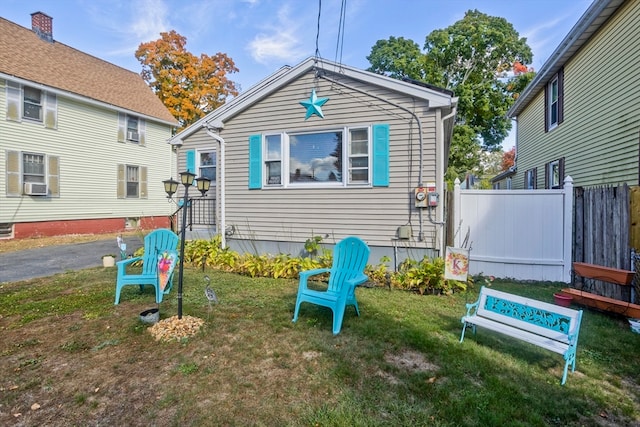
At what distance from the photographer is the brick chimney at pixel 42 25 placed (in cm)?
1421

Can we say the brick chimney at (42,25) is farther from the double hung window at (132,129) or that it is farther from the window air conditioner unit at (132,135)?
the window air conditioner unit at (132,135)

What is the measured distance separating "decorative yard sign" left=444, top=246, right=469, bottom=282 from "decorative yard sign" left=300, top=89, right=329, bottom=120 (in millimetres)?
4026

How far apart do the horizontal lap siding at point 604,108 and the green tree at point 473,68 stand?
1042cm

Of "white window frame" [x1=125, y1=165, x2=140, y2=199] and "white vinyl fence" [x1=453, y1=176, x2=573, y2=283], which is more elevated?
"white window frame" [x1=125, y1=165, x2=140, y2=199]

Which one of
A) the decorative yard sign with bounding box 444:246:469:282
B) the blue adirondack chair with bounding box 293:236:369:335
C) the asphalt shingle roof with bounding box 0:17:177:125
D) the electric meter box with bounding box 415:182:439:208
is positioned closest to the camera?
the blue adirondack chair with bounding box 293:236:369:335

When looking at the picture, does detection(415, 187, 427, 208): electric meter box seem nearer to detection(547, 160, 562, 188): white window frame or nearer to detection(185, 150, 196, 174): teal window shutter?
detection(185, 150, 196, 174): teal window shutter

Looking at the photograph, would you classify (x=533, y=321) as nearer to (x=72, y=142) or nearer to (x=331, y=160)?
(x=331, y=160)

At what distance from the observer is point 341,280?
176 inches

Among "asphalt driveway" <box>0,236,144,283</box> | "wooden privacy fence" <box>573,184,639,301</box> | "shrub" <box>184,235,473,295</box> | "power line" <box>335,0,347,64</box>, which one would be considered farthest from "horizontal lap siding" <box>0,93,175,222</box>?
"wooden privacy fence" <box>573,184,639,301</box>

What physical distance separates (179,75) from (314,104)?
1883cm

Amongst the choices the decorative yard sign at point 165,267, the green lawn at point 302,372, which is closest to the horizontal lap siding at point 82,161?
the green lawn at point 302,372

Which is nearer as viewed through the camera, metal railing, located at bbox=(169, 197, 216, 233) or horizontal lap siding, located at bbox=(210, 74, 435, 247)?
horizontal lap siding, located at bbox=(210, 74, 435, 247)

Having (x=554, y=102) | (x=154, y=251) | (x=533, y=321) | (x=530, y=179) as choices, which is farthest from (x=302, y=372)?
(x=530, y=179)

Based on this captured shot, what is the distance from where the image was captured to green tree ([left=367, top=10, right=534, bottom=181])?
65.9ft
